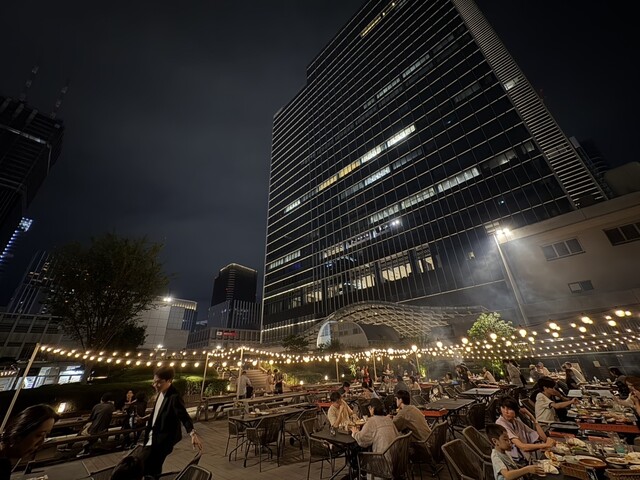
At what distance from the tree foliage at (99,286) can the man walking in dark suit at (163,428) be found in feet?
48.8

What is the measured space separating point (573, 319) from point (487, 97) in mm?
35847

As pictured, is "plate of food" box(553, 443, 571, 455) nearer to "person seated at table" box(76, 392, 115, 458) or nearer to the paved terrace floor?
the paved terrace floor

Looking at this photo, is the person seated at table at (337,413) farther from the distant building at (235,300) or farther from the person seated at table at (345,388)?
the distant building at (235,300)

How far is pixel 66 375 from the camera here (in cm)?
2361

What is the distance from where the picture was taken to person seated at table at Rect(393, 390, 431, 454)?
5324 millimetres

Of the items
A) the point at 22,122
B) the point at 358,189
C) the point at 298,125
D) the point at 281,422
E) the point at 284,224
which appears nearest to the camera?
the point at 281,422

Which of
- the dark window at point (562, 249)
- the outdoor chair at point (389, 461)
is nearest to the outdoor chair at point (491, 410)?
the outdoor chair at point (389, 461)

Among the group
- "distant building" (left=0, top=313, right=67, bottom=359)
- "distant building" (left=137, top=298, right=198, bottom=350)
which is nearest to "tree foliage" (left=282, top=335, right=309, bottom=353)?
"distant building" (left=137, top=298, right=198, bottom=350)

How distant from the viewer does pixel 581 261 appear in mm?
16875

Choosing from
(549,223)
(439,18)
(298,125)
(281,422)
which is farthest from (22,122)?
(549,223)

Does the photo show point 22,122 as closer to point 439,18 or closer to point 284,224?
point 284,224

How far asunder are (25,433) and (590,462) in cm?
563

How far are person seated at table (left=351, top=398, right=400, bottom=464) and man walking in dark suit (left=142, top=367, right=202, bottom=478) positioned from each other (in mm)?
2792

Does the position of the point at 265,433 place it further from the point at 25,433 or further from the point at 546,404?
the point at 546,404
